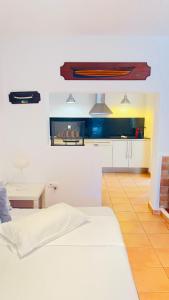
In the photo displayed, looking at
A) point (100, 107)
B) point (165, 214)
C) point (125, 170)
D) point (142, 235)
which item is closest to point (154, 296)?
point (142, 235)

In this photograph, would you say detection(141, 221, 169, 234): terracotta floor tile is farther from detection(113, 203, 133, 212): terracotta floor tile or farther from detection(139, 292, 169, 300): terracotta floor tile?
detection(139, 292, 169, 300): terracotta floor tile

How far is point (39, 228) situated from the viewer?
5.45 ft

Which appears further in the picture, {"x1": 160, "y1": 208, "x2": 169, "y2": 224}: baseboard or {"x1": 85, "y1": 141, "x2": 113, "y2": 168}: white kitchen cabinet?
{"x1": 85, "y1": 141, "x2": 113, "y2": 168}: white kitchen cabinet

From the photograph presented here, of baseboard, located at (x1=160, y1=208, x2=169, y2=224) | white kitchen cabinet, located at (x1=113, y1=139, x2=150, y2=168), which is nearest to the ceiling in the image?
baseboard, located at (x1=160, y1=208, x2=169, y2=224)

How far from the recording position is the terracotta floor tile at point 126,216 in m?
3.39

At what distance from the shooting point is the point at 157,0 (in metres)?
2.05

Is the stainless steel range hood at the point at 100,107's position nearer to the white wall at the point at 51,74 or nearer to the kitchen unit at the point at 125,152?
the kitchen unit at the point at 125,152

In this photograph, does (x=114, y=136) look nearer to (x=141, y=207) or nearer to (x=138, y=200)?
(x=138, y=200)

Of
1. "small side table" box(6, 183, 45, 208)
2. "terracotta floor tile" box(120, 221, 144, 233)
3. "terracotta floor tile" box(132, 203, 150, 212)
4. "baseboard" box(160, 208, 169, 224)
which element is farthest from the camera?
"terracotta floor tile" box(132, 203, 150, 212)

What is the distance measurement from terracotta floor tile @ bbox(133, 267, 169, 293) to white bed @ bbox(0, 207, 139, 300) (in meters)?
0.64

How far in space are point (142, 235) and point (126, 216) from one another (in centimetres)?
56

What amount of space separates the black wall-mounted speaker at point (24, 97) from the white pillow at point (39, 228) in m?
1.82

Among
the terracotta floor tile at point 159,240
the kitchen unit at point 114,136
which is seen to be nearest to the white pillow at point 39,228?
the terracotta floor tile at point 159,240

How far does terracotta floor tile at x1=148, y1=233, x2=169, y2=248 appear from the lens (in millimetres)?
2715
